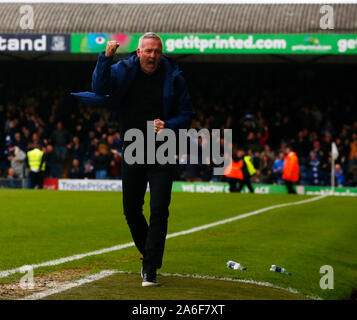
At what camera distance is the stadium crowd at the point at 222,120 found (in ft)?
104

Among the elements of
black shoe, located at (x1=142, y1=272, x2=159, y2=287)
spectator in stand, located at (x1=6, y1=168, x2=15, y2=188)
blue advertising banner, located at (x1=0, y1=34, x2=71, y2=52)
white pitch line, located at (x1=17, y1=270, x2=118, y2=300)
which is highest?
blue advertising banner, located at (x1=0, y1=34, x2=71, y2=52)

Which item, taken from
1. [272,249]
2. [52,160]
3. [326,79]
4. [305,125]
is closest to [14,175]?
[52,160]

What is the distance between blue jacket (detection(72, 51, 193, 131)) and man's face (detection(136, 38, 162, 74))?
4.7 inches

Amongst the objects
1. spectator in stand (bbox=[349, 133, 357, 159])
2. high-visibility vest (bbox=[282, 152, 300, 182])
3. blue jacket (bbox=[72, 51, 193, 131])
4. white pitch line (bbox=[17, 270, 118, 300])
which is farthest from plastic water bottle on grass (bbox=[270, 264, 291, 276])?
spectator in stand (bbox=[349, 133, 357, 159])

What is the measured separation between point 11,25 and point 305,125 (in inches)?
536

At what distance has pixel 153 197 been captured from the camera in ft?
24.7

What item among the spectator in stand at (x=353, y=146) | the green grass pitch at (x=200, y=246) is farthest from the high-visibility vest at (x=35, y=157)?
the spectator in stand at (x=353, y=146)

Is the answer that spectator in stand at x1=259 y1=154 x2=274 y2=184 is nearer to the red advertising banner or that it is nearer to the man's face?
the red advertising banner

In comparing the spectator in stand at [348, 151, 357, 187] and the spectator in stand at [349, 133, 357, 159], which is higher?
the spectator in stand at [349, 133, 357, 159]

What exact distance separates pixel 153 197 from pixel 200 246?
4.19 metres

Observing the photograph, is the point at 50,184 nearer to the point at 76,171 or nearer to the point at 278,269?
the point at 76,171

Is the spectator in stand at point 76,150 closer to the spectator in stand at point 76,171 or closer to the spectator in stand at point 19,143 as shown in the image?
the spectator in stand at point 76,171

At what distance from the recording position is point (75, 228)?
13945 mm

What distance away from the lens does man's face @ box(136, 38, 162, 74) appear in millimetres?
7207
